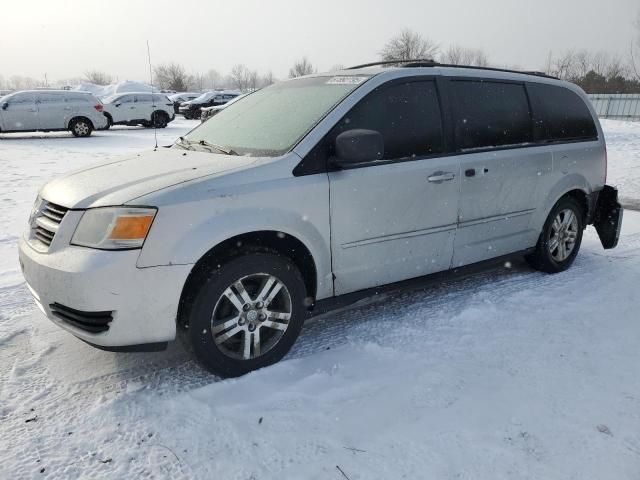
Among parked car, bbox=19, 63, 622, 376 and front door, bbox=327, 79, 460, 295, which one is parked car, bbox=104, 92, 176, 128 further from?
front door, bbox=327, 79, 460, 295

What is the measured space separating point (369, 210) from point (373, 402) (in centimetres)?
118

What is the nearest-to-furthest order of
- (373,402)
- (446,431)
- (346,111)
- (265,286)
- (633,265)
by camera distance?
1. (446,431)
2. (373,402)
3. (265,286)
4. (346,111)
5. (633,265)

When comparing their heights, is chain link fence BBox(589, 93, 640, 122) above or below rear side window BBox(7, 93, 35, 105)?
below

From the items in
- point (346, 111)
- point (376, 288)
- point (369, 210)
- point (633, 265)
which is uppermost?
point (346, 111)

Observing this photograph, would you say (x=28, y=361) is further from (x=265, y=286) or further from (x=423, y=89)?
(x=423, y=89)

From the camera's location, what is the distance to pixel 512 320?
145 inches

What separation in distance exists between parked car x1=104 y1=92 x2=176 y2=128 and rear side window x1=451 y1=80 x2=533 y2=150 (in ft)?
59.2

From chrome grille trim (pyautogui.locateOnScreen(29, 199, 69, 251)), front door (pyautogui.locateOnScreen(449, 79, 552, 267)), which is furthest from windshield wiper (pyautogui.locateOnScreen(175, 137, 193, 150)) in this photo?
front door (pyautogui.locateOnScreen(449, 79, 552, 267))

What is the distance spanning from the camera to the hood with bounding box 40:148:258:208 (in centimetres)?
271

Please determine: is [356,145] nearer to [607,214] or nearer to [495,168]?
[495,168]

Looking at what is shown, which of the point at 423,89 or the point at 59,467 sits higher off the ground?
the point at 423,89

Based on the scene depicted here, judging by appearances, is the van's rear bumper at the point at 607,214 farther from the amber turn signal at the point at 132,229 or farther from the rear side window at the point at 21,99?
the rear side window at the point at 21,99

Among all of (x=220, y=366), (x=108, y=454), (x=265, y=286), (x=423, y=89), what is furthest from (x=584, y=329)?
(x=108, y=454)

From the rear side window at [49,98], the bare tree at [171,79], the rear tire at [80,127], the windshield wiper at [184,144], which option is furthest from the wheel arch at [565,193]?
the bare tree at [171,79]
